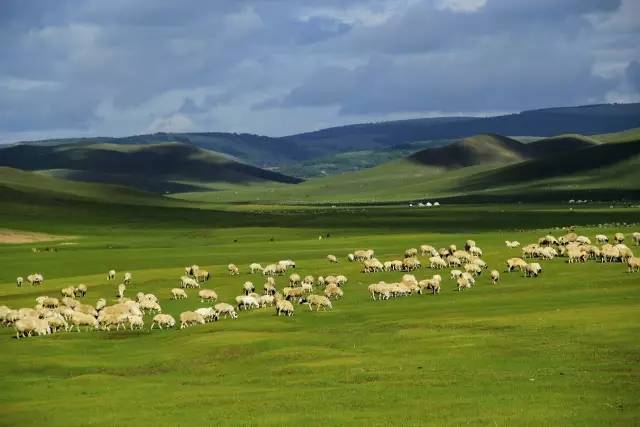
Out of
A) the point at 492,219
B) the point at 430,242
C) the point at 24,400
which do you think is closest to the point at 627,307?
the point at 24,400

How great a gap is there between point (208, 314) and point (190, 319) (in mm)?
→ 1445

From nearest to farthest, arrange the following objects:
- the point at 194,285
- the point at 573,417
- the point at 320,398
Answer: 1. the point at 573,417
2. the point at 320,398
3. the point at 194,285

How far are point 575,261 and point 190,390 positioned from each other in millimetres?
38667

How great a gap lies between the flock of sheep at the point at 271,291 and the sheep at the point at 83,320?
0.6 inches

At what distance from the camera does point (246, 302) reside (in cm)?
5647

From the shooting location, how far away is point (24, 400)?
33875 mm

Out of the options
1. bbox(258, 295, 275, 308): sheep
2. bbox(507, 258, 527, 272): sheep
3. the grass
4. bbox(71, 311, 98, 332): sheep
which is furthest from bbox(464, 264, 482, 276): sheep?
bbox(71, 311, 98, 332): sheep

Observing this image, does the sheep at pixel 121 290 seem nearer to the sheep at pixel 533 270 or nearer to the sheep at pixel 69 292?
the sheep at pixel 69 292

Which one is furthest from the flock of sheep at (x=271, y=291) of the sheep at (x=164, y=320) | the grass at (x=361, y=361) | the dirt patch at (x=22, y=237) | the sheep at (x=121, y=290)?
the dirt patch at (x=22, y=237)

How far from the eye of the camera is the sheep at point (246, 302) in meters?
56.5

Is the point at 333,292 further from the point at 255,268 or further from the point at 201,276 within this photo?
the point at 255,268

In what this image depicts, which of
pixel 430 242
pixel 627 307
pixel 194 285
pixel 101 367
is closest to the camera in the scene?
pixel 101 367

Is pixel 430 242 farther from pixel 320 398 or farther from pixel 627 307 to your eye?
pixel 320 398

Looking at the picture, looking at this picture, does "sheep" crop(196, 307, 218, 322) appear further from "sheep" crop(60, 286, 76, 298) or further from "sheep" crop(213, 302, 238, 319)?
"sheep" crop(60, 286, 76, 298)
